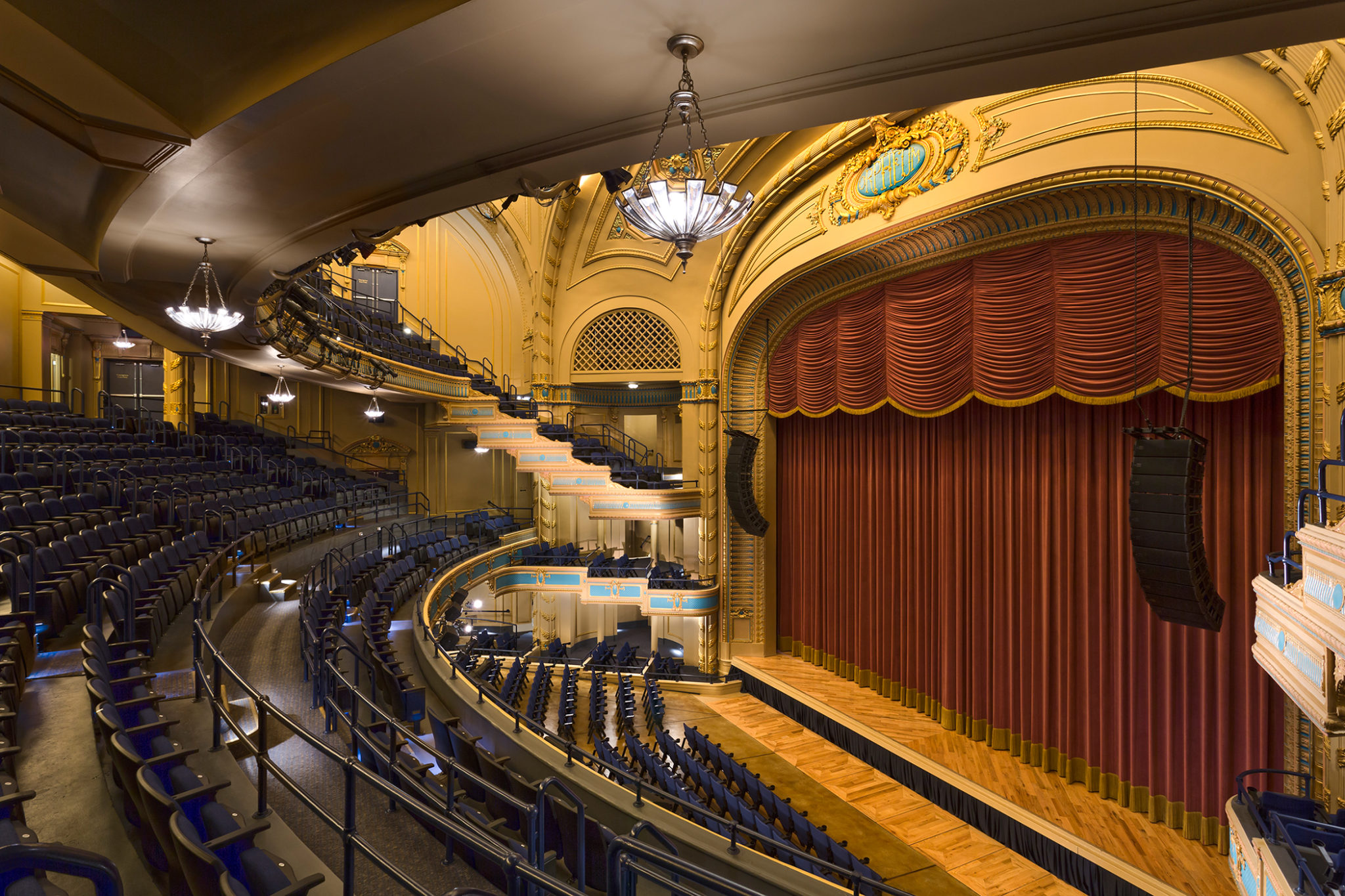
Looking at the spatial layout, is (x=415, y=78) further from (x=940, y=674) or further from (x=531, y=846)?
(x=940, y=674)

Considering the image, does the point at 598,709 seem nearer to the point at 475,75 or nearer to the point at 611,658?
the point at 611,658

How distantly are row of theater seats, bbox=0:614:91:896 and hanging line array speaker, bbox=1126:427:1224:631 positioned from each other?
4911 mm

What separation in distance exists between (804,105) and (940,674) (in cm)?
725

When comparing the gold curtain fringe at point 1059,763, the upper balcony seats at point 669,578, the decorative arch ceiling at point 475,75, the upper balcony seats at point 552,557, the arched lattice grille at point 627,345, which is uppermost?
the arched lattice grille at point 627,345

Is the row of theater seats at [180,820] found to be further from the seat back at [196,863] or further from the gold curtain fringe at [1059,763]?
the gold curtain fringe at [1059,763]

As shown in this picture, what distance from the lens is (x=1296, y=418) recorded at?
4.71 metres

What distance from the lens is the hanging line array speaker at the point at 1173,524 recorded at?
13.1 feet

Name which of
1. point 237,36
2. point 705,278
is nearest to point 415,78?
point 237,36

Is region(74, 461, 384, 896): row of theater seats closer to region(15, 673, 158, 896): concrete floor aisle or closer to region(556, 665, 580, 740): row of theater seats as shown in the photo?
region(15, 673, 158, 896): concrete floor aisle

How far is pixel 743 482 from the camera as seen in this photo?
31.8 ft

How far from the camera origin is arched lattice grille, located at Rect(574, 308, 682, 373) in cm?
1165

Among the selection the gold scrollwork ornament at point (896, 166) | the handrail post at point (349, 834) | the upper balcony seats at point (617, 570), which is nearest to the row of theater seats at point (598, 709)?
the upper balcony seats at point (617, 570)

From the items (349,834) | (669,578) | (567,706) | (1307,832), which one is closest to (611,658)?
(669,578)

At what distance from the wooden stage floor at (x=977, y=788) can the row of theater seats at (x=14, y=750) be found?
19.7 ft
